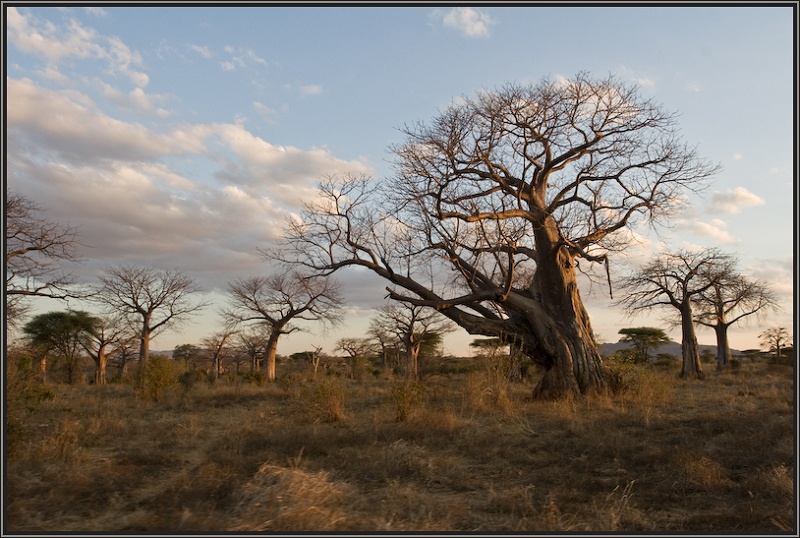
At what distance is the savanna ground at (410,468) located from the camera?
4.06m

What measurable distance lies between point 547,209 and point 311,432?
25.4 feet

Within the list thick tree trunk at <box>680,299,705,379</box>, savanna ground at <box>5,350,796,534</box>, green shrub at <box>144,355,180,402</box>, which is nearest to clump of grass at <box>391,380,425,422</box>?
savanna ground at <box>5,350,796,534</box>

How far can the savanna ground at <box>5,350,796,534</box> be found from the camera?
4.06 metres

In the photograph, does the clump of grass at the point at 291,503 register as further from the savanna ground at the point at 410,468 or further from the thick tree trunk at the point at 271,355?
the thick tree trunk at the point at 271,355

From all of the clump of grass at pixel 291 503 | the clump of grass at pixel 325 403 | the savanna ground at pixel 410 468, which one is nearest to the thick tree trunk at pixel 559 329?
the savanna ground at pixel 410 468

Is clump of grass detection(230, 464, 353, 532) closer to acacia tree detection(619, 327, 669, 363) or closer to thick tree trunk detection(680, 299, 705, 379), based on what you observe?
thick tree trunk detection(680, 299, 705, 379)

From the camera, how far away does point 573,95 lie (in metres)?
11.9

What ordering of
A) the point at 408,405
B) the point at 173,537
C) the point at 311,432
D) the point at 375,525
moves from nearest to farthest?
the point at 173,537, the point at 375,525, the point at 311,432, the point at 408,405

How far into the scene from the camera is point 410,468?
18.2 ft

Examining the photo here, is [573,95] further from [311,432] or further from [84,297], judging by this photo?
[84,297]

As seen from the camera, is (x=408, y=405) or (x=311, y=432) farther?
(x=408, y=405)

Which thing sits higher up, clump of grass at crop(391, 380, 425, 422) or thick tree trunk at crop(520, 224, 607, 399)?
thick tree trunk at crop(520, 224, 607, 399)

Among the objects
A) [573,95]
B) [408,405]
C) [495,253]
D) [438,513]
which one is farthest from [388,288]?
[438,513]

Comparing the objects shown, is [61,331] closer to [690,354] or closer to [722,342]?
[690,354]
